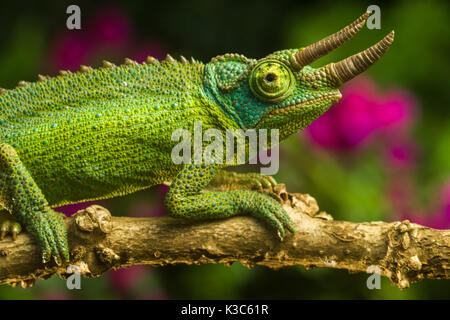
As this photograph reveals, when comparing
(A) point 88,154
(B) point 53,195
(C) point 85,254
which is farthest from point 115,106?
(C) point 85,254

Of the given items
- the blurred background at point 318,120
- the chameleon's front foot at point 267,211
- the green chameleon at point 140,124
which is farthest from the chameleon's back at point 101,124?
the blurred background at point 318,120

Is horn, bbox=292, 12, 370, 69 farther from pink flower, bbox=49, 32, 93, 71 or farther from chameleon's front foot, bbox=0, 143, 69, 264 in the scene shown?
pink flower, bbox=49, 32, 93, 71

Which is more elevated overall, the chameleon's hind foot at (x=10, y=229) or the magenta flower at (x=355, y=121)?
the magenta flower at (x=355, y=121)

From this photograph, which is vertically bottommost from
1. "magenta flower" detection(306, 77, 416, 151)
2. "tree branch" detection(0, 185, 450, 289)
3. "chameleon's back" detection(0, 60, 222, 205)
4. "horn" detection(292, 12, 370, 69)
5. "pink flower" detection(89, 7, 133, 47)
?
"tree branch" detection(0, 185, 450, 289)

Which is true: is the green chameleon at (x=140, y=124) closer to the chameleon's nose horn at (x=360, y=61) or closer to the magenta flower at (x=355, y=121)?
the chameleon's nose horn at (x=360, y=61)

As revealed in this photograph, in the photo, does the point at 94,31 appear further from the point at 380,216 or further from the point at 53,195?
the point at 380,216

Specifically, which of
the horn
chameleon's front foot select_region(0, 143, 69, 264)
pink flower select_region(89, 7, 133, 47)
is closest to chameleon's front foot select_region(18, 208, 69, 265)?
chameleon's front foot select_region(0, 143, 69, 264)
